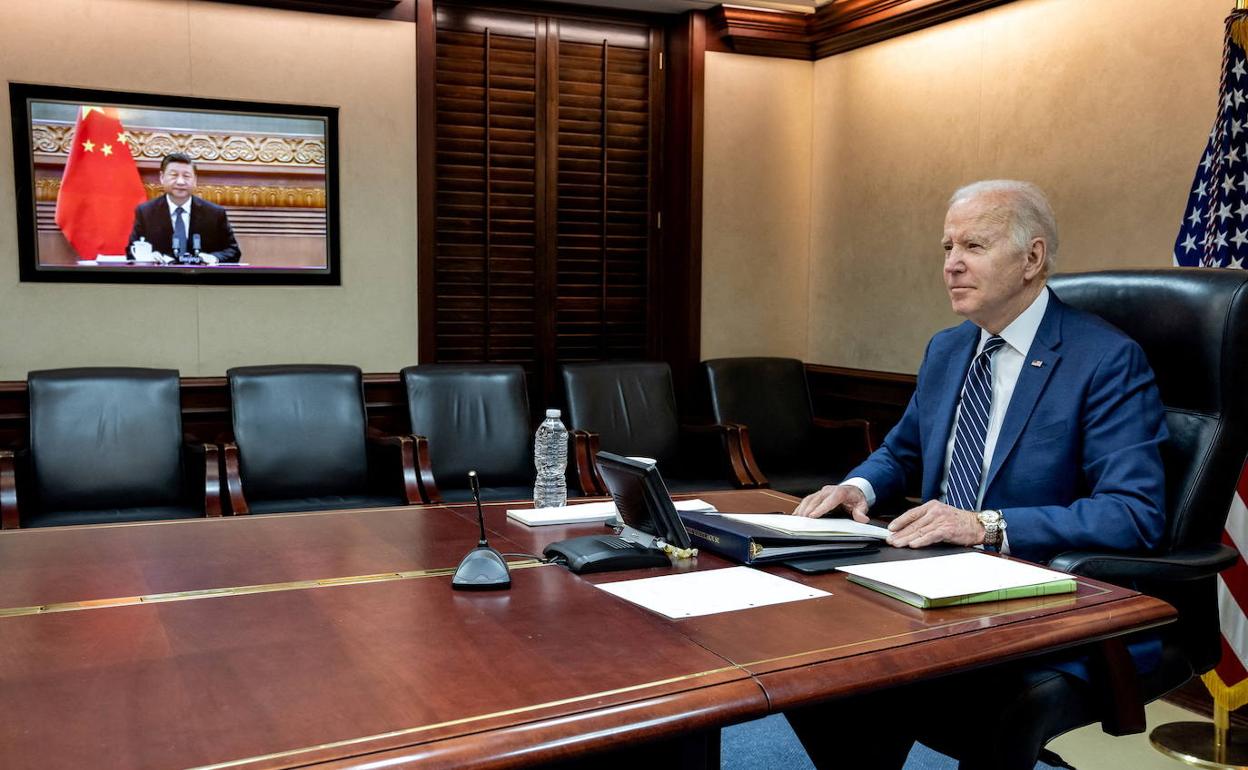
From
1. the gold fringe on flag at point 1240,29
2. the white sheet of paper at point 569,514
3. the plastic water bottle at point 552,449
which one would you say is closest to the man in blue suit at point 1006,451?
the white sheet of paper at point 569,514

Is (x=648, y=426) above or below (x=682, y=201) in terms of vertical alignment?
below

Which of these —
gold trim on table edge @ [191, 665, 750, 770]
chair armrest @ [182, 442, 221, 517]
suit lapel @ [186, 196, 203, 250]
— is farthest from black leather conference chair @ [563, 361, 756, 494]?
gold trim on table edge @ [191, 665, 750, 770]

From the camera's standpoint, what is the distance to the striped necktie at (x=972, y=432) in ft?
7.77

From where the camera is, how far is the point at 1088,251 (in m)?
3.93

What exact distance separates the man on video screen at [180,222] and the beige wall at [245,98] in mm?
147

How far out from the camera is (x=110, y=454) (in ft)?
12.6

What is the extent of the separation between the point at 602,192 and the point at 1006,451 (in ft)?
10.3

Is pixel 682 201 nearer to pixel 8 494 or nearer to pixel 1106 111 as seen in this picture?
pixel 1106 111

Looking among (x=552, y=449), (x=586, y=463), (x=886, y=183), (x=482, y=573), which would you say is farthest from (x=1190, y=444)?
(x=886, y=183)

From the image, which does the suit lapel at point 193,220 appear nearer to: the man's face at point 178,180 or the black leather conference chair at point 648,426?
the man's face at point 178,180

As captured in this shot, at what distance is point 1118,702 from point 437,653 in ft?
3.76

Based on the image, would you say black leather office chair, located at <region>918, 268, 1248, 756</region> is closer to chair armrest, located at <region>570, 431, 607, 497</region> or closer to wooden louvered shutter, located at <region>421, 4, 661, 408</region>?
chair armrest, located at <region>570, 431, 607, 497</region>

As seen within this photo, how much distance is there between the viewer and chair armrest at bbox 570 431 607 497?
4.16 metres

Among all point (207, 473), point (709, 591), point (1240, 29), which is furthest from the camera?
point (207, 473)
